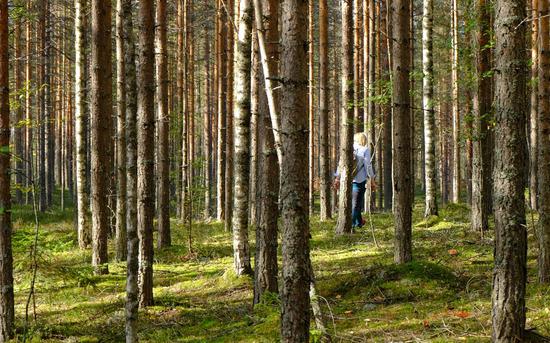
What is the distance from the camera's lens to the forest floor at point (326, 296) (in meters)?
6.41

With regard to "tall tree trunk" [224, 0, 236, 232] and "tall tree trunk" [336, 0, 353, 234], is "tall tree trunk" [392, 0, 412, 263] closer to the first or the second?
"tall tree trunk" [336, 0, 353, 234]

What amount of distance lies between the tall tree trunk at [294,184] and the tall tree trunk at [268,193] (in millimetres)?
2582

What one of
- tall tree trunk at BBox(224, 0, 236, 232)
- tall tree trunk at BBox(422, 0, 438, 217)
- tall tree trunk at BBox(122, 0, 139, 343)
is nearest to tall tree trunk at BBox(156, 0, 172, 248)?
tall tree trunk at BBox(224, 0, 236, 232)

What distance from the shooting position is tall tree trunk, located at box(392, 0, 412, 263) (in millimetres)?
8641

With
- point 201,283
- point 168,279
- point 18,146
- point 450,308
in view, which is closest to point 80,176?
point 168,279

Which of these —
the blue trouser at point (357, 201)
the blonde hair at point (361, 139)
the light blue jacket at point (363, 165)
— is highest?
the blonde hair at point (361, 139)

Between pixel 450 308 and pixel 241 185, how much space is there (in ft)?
12.6

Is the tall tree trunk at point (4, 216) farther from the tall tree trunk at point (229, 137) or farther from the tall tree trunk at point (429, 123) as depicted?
the tall tree trunk at point (429, 123)

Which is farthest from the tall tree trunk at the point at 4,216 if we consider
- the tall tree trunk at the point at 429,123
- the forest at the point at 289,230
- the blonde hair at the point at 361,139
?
the tall tree trunk at the point at 429,123

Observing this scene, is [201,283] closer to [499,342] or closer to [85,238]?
[85,238]

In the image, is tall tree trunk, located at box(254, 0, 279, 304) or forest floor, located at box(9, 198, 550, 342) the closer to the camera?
forest floor, located at box(9, 198, 550, 342)

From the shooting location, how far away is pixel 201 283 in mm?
10430

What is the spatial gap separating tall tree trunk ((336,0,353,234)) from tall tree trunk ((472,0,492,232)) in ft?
9.62

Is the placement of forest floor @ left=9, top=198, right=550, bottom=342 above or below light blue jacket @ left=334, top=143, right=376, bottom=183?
below
